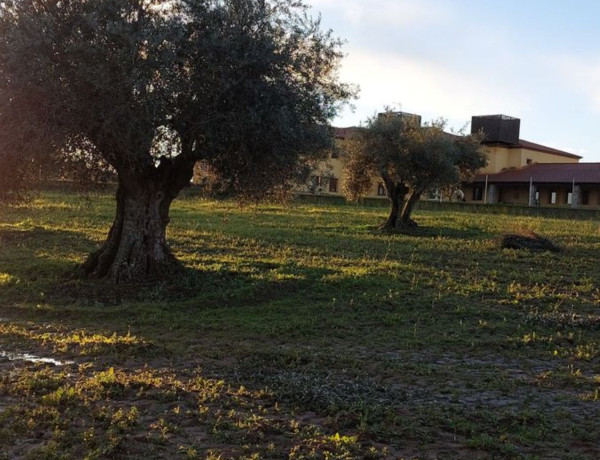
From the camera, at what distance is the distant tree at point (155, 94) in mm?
10961

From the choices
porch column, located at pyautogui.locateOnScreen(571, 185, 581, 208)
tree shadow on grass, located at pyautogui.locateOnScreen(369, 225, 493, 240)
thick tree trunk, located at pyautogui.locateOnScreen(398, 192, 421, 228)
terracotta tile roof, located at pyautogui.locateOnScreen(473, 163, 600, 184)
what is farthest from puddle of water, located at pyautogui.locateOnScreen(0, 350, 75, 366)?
porch column, located at pyautogui.locateOnScreen(571, 185, 581, 208)

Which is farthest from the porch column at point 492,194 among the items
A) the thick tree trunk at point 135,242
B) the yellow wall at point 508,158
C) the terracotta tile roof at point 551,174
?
the thick tree trunk at point 135,242

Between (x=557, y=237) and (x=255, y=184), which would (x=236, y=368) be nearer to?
(x=255, y=184)

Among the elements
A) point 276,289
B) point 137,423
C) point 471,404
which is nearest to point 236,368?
point 137,423

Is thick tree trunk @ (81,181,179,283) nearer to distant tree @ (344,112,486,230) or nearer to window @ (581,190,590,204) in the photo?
distant tree @ (344,112,486,230)

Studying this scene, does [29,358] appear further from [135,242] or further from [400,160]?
[400,160]

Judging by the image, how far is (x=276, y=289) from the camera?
13461 mm

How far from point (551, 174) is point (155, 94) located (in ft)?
189

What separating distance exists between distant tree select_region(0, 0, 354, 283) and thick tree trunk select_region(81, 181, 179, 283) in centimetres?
2

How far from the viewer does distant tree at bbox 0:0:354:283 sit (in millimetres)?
10961

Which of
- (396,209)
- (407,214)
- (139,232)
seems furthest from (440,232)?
(139,232)

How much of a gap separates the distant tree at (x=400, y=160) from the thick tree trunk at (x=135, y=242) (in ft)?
52.1

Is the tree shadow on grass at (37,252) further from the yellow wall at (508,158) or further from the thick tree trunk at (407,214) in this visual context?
the yellow wall at (508,158)

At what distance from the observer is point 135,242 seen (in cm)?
1389
